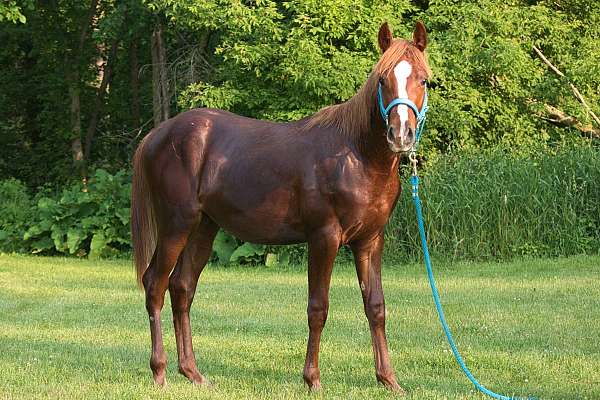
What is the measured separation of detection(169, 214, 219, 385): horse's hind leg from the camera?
6934 mm

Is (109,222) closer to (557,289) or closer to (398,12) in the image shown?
(398,12)

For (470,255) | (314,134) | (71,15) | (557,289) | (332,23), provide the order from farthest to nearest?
(71,15) < (332,23) < (470,255) < (557,289) < (314,134)

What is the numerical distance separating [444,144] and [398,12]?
2841 millimetres

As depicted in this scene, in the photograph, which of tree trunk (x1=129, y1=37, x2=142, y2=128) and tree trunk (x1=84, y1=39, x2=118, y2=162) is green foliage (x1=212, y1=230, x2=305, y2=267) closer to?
tree trunk (x1=84, y1=39, x2=118, y2=162)

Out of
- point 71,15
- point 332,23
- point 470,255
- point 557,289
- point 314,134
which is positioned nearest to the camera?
point 314,134

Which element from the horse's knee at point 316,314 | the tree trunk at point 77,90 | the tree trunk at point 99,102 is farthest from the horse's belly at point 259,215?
the tree trunk at point 99,102

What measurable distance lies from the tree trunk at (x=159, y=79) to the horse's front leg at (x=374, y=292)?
13.4m

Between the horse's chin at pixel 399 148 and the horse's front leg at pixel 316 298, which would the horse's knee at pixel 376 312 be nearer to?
the horse's front leg at pixel 316 298

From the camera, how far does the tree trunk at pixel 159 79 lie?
19.8m

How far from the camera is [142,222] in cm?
733

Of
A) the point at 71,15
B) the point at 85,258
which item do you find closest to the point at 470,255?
the point at 85,258

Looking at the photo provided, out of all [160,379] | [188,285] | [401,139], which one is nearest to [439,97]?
[188,285]

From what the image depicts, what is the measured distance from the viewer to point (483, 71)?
17828 mm

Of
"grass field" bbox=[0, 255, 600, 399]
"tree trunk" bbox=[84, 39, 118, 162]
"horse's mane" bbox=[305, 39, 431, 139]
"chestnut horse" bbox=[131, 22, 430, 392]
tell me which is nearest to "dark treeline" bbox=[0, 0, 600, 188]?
"tree trunk" bbox=[84, 39, 118, 162]
